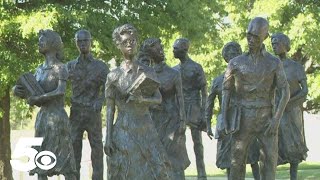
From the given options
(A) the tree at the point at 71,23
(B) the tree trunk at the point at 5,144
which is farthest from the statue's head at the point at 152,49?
(B) the tree trunk at the point at 5,144

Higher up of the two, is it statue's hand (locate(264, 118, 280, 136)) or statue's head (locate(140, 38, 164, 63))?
statue's head (locate(140, 38, 164, 63))

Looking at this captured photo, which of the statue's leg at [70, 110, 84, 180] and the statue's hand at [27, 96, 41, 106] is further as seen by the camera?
the statue's leg at [70, 110, 84, 180]

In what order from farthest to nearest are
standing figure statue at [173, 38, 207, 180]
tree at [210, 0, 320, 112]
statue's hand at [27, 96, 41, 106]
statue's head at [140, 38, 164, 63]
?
tree at [210, 0, 320, 112] → standing figure statue at [173, 38, 207, 180] → statue's head at [140, 38, 164, 63] → statue's hand at [27, 96, 41, 106]

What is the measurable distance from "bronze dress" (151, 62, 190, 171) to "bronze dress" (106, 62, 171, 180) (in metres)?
2.48

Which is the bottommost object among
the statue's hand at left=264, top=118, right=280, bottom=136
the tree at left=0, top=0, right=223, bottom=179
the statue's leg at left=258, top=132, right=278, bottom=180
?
the statue's leg at left=258, top=132, right=278, bottom=180

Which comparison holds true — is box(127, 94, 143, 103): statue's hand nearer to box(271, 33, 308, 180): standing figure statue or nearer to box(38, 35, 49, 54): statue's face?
box(38, 35, 49, 54): statue's face

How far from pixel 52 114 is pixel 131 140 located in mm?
2052

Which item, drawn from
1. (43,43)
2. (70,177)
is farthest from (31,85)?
(70,177)

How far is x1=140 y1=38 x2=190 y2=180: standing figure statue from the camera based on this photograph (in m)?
10.7

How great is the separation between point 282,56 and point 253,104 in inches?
119

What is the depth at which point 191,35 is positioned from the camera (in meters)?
20.7

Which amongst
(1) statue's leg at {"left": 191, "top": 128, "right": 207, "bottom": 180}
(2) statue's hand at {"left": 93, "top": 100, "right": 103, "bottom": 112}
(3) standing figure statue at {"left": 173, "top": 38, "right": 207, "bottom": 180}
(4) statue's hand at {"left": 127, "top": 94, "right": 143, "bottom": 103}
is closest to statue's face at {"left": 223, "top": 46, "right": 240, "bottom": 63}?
(3) standing figure statue at {"left": 173, "top": 38, "right": 207, "bottom": 180}

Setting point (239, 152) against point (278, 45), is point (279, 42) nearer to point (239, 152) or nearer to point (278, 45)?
point (278, 45)

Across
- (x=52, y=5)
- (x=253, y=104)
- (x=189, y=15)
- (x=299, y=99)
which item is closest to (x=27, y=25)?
(x=52, y=5)
